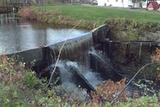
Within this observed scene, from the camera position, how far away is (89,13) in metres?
37.6

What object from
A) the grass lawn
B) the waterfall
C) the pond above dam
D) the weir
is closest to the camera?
the weir

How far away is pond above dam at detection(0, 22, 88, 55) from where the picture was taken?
23234 millimetres

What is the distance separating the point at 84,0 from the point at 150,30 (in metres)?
44.3

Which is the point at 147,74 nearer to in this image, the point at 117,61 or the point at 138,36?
the point at 117,61

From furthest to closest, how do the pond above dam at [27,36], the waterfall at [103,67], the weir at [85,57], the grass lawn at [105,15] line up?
the grass lawn at [105,15] < the pond above dam at [27,36] < the waterfall at [103,67] < the weir at [85,57]

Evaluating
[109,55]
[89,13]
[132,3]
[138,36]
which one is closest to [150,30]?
[138,36]

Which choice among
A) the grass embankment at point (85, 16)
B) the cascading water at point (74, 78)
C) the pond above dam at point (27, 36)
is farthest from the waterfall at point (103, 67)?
the grass embankment at point (85, 16)

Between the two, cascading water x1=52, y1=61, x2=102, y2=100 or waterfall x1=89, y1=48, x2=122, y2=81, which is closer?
cascading water x1=52, y1=61, x2=102, y2=100

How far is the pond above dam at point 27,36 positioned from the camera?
2323 centimetres

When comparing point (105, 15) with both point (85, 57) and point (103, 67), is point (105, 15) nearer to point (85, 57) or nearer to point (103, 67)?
point (85, 57)

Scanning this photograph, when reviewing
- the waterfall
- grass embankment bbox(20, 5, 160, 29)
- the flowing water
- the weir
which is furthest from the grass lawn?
the waterfall

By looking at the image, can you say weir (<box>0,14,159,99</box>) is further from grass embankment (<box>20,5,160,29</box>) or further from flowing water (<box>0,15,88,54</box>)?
grass embankment (<box>20,5,160,29</box>)

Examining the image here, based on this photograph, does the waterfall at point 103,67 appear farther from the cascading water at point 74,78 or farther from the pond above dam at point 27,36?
the pond above dam at point 27,36

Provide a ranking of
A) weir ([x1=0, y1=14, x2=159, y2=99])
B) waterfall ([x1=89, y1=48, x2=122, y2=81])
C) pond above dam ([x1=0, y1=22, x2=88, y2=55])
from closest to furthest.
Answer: weir ([x1=0, y1=14, x2=159, y2=99])
waterfall ([x1=89, y1=48, x2=122, y2=81])
pond above dam ([x1=0, y1=22, x2=88, y2=55])
